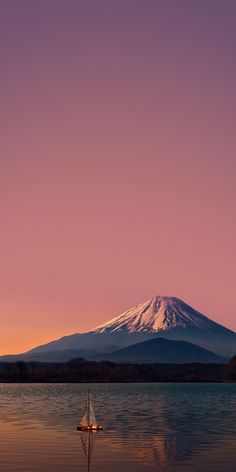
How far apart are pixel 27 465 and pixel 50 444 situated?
12.1 meters

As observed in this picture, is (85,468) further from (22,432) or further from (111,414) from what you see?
(111,414)

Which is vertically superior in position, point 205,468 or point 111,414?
point 111,414

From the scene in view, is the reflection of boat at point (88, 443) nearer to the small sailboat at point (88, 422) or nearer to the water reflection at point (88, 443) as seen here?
the water reflection at point (88, 443)

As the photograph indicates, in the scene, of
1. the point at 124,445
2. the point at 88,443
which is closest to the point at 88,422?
the point at 88,443

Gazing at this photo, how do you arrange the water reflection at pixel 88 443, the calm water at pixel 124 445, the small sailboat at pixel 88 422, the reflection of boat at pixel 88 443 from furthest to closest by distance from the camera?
the small sailboat at pixel 88 422 < the reflection of boat at pixel 88 443 < the water reflection at pixel 88 443 < the calm water at pixel 124 445

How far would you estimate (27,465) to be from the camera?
152 ft

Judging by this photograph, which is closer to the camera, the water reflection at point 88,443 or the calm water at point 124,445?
the calm water at point 124,445

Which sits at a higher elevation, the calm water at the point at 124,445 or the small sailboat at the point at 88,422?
the small sailboat at the point at 88,422

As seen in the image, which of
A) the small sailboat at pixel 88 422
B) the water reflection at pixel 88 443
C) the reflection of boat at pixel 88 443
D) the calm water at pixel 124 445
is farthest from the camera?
the small sailboat at pixel 88 422

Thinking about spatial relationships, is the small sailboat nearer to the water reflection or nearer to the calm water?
the water reflection

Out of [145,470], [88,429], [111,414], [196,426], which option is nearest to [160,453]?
[145,470]

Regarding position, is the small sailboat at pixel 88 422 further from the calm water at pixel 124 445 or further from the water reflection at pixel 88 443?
the calm water at pixel 124 445

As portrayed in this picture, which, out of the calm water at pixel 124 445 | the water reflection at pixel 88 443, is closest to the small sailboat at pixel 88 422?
the water reflection at pixel 88 443

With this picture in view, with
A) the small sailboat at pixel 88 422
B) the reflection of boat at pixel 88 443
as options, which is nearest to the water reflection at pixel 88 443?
the reflection of boat at pixel 88 443
